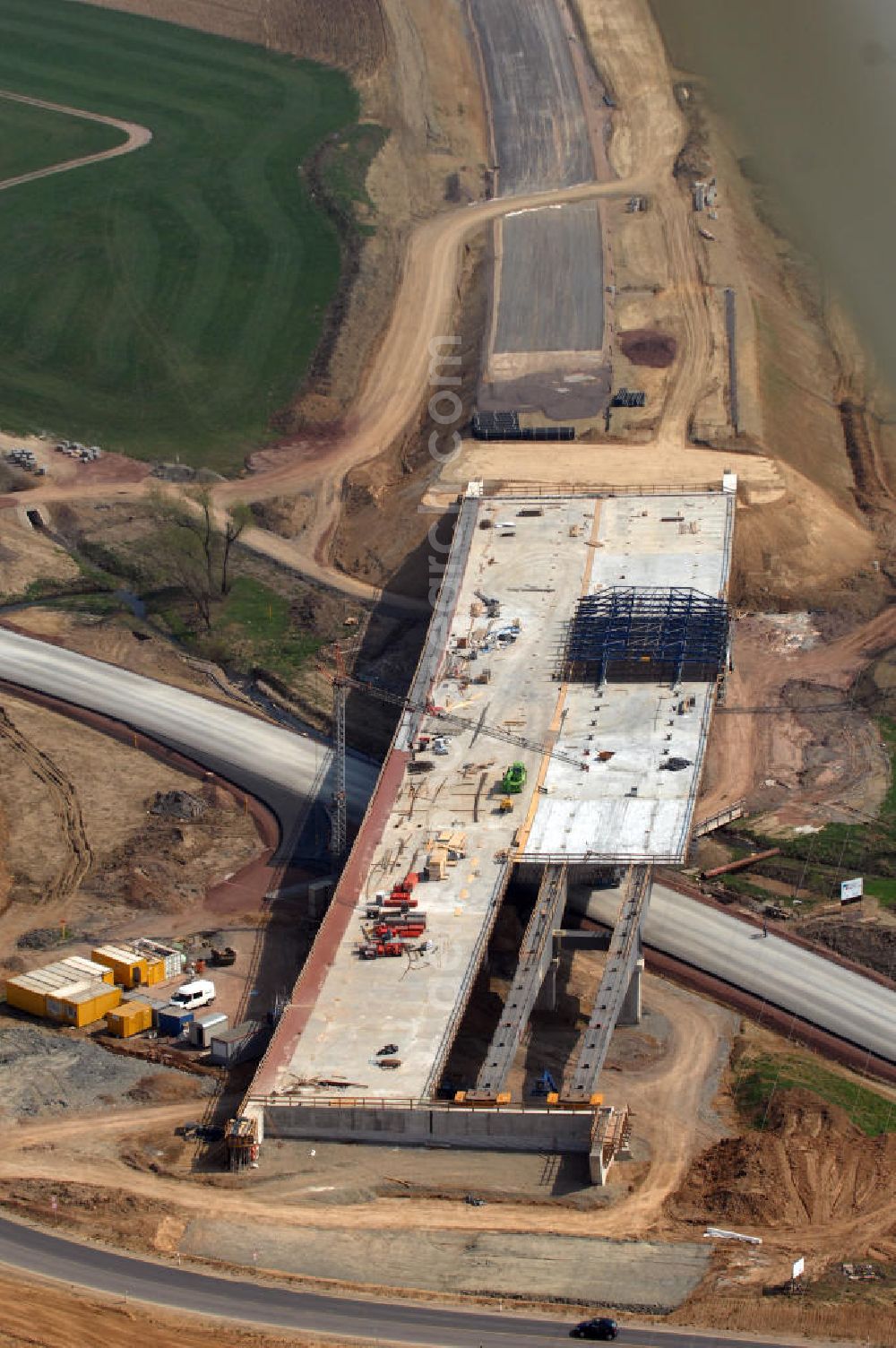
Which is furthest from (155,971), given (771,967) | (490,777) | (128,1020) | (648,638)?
(648,638)

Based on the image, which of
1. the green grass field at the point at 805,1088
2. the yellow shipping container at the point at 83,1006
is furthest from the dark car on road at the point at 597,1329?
the yellow shipping container at the point at 83,1006

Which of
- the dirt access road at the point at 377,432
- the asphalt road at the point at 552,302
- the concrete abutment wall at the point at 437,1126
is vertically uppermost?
the asphalt road at the point at 552,302

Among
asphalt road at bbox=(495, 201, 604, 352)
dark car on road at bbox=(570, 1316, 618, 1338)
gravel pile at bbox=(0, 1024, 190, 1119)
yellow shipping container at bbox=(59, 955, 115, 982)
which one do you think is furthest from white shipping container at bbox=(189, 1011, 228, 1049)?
asphalt road at bbox=(495, 201, 604, 352)

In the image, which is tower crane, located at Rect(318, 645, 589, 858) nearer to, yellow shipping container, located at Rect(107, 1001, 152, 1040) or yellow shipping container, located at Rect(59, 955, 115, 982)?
yellow shipping container, located at Rect(59, 955, 115, 982)

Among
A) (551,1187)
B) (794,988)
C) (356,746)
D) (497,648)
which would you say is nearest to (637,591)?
(497,648)

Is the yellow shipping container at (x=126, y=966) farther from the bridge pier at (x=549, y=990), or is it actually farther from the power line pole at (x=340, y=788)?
the bridge pier at (x=549, y=990)

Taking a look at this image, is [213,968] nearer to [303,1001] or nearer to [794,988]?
[303,1001]
